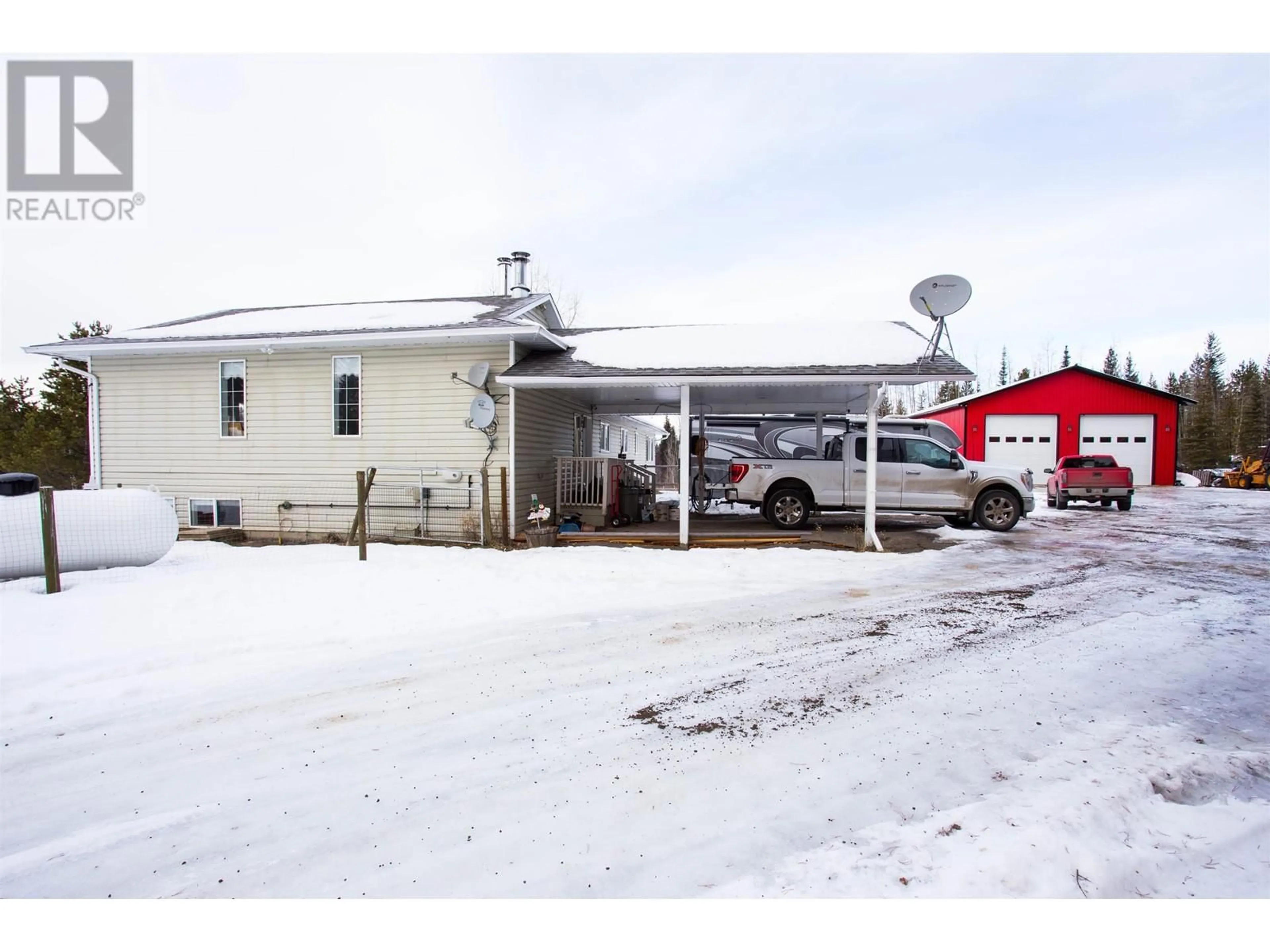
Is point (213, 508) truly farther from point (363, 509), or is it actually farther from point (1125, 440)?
point (1125, 440)

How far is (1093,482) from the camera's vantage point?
1644 centimetres

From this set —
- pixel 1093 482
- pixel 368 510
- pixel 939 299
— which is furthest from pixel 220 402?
pixel 1093 482

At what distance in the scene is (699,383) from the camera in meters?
9.66

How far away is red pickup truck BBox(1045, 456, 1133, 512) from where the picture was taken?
16.2 m

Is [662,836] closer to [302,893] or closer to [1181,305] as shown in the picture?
[302,893]

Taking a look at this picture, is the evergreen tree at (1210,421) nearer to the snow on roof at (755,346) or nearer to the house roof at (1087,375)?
the house roof at (1087,375)

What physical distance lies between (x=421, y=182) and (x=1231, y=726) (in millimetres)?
18034

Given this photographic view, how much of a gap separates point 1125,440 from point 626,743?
89.2 feet

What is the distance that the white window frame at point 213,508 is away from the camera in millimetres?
11406

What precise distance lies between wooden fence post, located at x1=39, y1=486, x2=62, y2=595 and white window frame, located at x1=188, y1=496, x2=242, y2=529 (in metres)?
5.34

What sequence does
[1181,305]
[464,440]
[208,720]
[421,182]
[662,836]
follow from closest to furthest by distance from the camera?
[662,836] → [208,720] → [464,440] → [421,182] → [1181,305]

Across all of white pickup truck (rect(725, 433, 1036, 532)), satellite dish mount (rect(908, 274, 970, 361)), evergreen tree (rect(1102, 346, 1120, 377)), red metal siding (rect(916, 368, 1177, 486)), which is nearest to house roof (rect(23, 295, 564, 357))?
white pickup truck (rect(725, 433, 1036, 532))

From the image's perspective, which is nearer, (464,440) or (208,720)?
(208,720)

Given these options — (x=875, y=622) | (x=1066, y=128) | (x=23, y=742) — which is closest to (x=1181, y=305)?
(x=1066, y=128)
